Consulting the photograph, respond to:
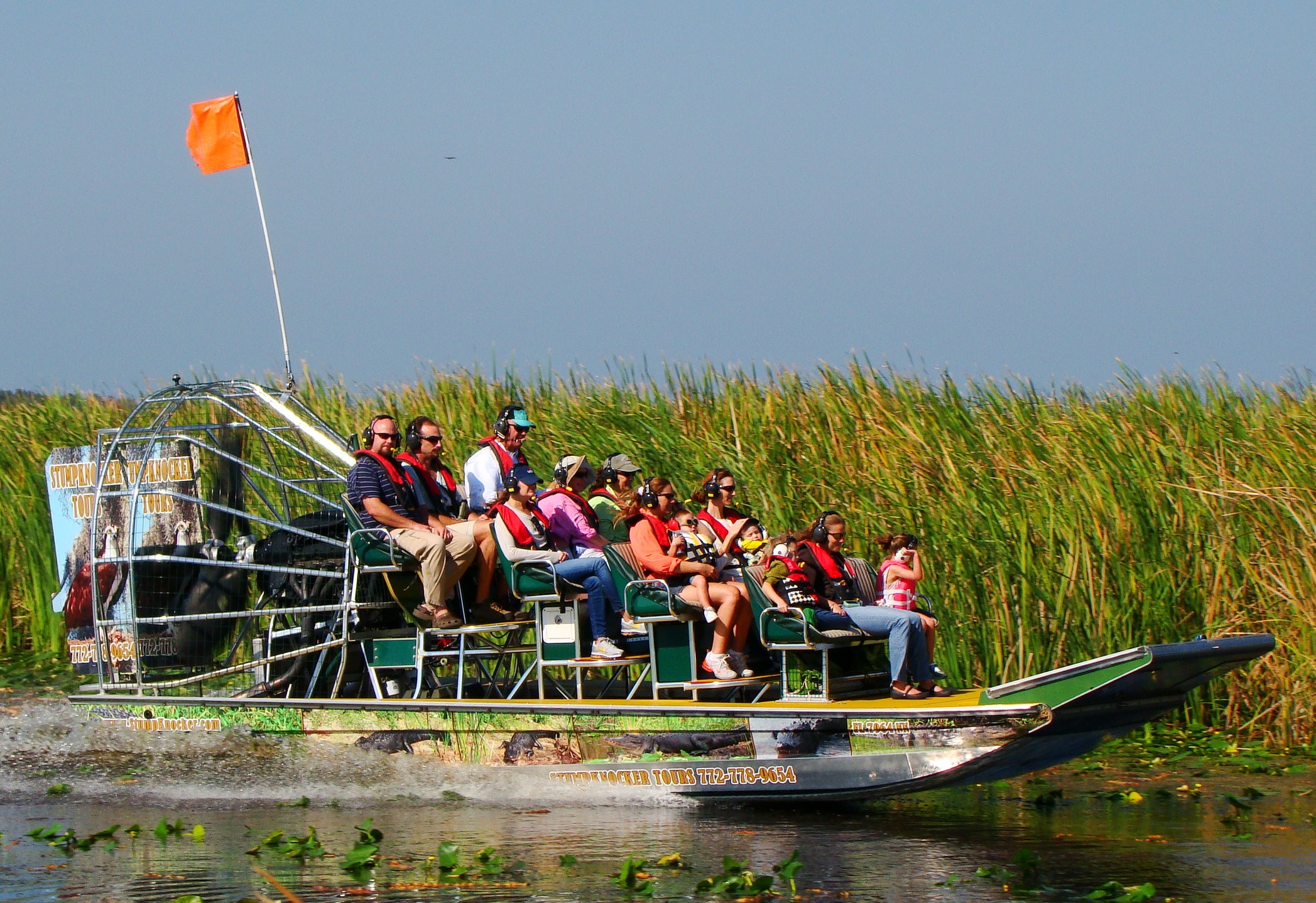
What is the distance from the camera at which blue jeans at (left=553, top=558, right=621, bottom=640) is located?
9562 mm

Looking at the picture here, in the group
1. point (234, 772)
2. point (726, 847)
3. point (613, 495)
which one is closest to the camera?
point (726, 847)

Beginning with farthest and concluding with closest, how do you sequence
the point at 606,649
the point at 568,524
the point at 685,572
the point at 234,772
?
the point at 234,772 → the point at 568,524 → the point at 606,649 → the point at 685,572

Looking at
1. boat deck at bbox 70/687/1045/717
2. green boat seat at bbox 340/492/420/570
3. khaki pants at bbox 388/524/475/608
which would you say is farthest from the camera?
green boat seat at bbox 340/492/420/570

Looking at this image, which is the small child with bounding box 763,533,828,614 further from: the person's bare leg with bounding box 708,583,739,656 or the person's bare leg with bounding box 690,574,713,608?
the person's bare leg with bounding box 690,574,713,608

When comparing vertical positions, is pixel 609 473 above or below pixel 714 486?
above

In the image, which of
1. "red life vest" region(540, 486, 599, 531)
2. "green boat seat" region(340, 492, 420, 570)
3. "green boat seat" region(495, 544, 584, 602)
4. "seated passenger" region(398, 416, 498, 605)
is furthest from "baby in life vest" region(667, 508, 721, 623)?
"green boat seat" region(340, 492, 420, 570)

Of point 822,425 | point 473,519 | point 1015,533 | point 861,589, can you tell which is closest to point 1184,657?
point 861,589

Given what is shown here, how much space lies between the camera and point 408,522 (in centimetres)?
989

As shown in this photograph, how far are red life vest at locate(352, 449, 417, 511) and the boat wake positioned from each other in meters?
1.65

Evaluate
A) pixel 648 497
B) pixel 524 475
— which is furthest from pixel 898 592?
pixel 524 475

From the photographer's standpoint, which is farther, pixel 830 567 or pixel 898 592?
pixel 898 592

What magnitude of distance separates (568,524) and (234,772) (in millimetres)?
2865

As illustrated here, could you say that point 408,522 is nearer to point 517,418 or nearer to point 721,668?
point 517,418

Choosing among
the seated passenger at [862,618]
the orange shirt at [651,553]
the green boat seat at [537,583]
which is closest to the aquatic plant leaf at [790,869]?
the seated passenger at [862,618]
